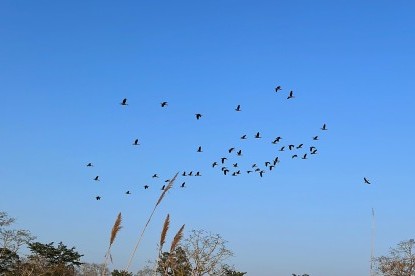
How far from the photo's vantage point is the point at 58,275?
145ft

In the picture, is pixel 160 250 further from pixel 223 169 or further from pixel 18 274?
pixel 18 274

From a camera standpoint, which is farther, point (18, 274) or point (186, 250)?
point (186, 250)

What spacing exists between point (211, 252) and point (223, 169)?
11893 millimetres

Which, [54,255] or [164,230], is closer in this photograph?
[164,230]

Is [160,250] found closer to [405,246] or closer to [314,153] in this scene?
[314,153]

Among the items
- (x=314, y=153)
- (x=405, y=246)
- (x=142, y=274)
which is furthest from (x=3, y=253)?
(x=142, y=274)

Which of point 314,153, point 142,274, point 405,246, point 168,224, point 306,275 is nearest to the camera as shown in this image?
point 168,224

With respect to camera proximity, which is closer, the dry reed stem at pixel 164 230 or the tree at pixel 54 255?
the dry reed stem at pixel 164 230

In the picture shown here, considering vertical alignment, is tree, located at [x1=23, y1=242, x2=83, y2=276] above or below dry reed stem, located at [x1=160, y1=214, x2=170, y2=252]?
above

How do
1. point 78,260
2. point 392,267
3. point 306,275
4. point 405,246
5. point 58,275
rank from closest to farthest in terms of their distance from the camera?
1. point 392,267
2. point 58,275
3. point 405,246
4. point 78,260
5. point 306,275

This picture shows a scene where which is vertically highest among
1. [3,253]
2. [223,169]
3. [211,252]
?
[223,169]

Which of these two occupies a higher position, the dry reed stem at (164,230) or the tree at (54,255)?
the tree at (54,255)

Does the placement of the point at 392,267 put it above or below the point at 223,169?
below

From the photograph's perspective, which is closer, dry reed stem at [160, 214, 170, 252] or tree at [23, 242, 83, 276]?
dry reed stem at [160, 214, 170, 252]
